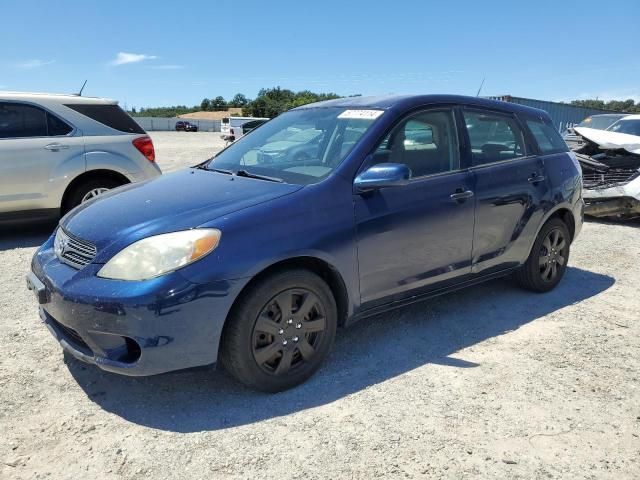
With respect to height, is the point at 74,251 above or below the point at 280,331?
above

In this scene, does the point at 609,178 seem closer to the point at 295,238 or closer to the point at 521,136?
the point at 521,136

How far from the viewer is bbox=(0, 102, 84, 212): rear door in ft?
20.0

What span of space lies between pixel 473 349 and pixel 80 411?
8.14ft

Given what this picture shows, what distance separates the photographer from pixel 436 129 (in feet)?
12.5

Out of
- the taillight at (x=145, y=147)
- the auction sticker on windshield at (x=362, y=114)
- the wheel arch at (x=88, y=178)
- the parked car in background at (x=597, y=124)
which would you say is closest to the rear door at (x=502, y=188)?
the auction sticker on windshield at (x=362, y=114)

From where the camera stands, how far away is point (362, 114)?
3.64m

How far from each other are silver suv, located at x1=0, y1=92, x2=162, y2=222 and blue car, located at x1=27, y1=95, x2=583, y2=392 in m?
3.05

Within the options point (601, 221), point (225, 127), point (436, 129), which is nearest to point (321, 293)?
point (436, 129)

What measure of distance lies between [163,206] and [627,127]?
937cm

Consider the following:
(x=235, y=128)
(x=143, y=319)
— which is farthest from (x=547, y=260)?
(x=235, y=128)

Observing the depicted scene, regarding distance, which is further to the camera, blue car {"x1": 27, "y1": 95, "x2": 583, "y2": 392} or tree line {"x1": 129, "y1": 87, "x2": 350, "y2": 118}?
tree line {"x1": 129, "y1": 87, "x2": 350, "y2": 118}

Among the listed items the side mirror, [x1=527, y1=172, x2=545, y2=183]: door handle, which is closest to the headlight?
the side mirror

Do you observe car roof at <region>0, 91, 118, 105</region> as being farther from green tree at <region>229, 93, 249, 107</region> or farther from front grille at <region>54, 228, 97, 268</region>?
green tree at <region>229, 93, 249, 107</region>

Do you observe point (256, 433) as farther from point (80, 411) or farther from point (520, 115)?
point (520, 115)
